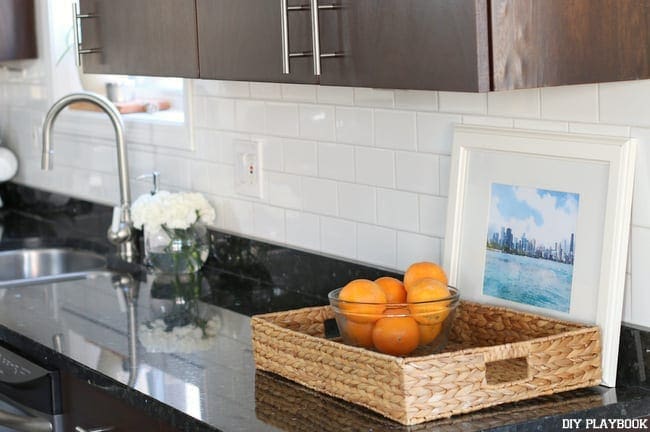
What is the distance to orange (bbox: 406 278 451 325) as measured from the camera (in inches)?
68.9

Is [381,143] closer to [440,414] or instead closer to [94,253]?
[440,414]

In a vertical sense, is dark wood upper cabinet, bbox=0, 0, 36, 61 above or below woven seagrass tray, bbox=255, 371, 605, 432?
above

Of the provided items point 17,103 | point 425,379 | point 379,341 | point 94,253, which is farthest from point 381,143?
point 17,103

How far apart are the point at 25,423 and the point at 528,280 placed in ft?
3.51

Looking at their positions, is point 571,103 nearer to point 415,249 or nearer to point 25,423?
point 415,249

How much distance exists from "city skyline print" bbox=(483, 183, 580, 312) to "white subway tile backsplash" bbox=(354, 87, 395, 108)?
13.9 inches

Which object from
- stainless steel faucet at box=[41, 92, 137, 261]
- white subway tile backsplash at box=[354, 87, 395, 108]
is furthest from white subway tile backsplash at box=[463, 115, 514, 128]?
stainless steel faucet at box=[41, 92, 137, 261]

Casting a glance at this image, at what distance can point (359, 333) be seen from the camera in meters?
1.77

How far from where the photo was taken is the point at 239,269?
8.91ft

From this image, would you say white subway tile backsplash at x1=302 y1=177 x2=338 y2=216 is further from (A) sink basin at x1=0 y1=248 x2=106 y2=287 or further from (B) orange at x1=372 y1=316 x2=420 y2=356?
(A) sink basin at x1=0 y1=248 x2=106 y2=287

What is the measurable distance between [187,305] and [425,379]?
3.31 feet

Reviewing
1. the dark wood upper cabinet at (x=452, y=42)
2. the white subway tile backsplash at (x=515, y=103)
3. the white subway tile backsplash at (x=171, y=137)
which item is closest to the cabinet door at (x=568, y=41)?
the dark wood upper cabinet at (x=452, y=42)

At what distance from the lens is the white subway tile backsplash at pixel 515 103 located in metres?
1.86

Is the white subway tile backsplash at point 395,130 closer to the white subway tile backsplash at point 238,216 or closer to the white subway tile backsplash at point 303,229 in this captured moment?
the white subway tile backsplash at point 303,229
